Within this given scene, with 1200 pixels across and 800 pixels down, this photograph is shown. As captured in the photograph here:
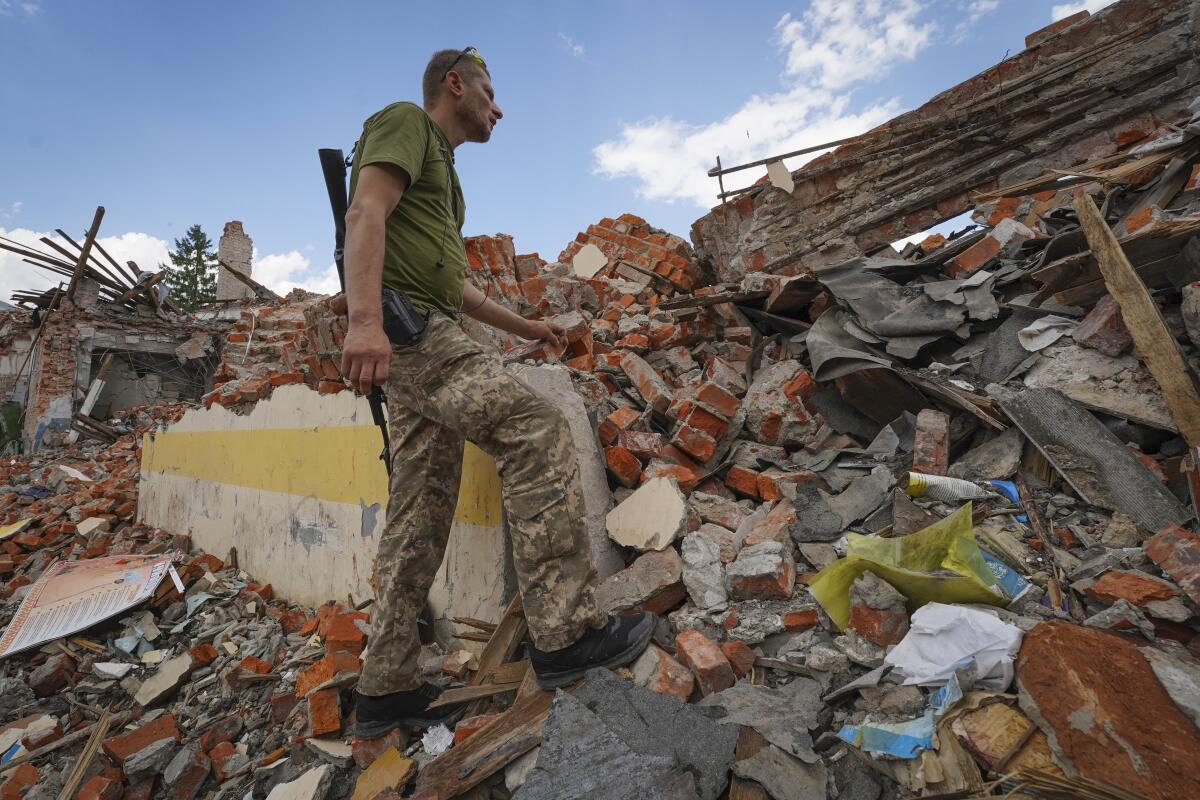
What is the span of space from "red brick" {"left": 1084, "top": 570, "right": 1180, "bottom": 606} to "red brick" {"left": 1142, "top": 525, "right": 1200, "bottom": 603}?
0.04 metres

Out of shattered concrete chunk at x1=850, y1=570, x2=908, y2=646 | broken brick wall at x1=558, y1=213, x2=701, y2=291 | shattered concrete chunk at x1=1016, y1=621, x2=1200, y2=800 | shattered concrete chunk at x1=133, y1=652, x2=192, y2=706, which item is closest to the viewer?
shattered concrete chunk at x1=1016, y1=621, x2=1200, y2=800

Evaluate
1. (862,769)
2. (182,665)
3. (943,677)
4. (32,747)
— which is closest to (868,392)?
(943,677)

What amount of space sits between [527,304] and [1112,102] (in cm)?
536

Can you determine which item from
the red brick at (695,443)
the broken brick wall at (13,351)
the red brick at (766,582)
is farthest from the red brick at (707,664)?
the broken brick wall at (13,351)

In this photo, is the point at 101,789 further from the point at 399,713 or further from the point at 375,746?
the point at 399,713

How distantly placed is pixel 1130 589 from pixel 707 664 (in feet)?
3.55

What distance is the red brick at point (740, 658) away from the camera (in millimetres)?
1526

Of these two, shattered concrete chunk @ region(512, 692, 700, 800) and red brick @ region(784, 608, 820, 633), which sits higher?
red brick @ region(784, 608, 820, 633)

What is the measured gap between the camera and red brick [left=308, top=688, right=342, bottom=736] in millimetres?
1938

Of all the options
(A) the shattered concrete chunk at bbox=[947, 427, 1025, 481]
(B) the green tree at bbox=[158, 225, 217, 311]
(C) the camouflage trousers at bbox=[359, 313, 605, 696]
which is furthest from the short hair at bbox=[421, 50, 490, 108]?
(B) the green tree at bbox=[158, 225, 217, 311]

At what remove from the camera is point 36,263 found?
10.9 metres

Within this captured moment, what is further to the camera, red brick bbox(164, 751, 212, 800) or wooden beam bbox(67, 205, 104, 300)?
wooden beam bbox(67, 205, 104, 300)

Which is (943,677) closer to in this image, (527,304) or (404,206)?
(404,206)

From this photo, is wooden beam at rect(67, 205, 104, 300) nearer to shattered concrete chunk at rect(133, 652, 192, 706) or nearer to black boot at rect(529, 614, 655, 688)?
shattered concrete chunk at rect(133, 652, 192, 706)
